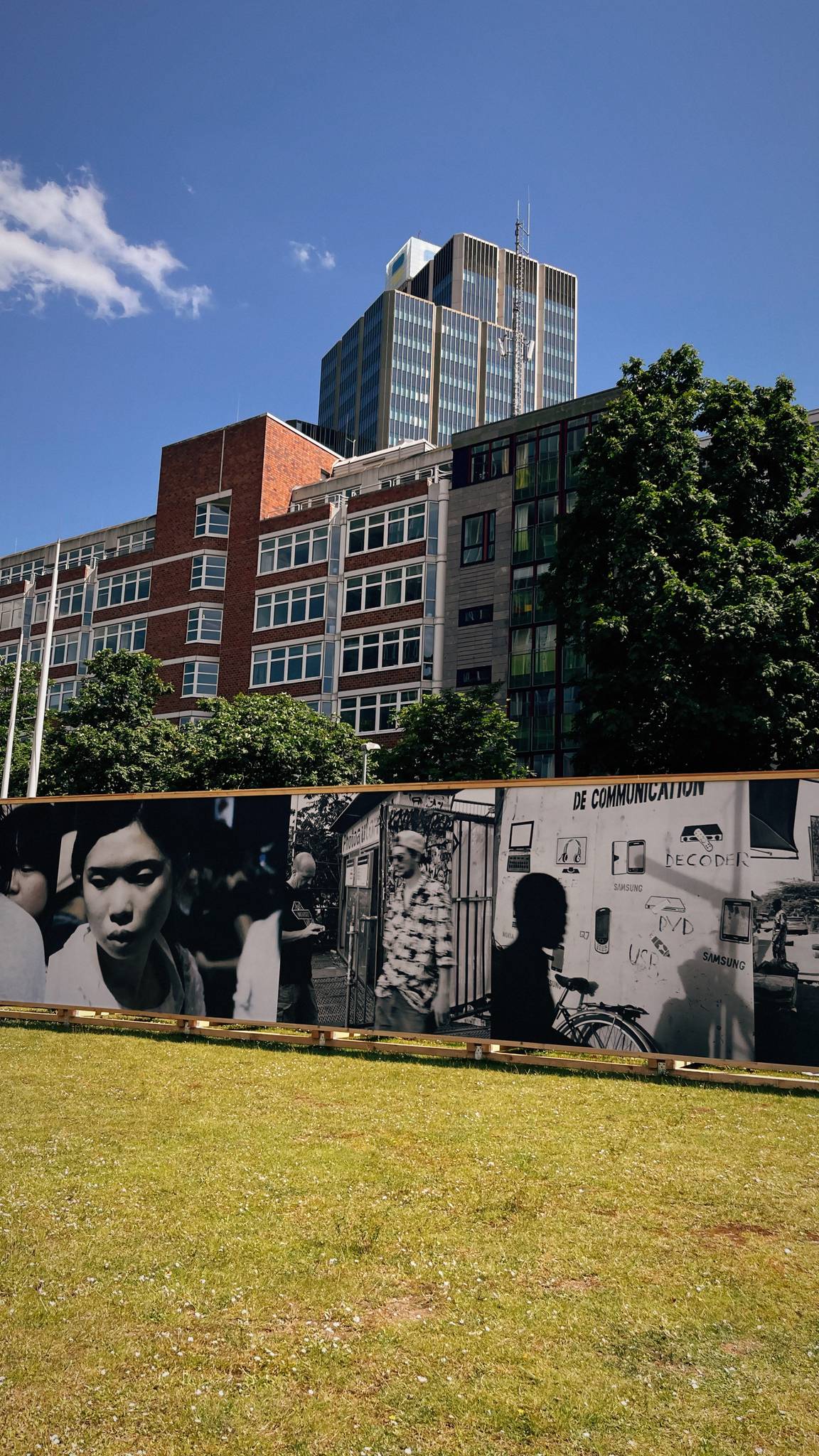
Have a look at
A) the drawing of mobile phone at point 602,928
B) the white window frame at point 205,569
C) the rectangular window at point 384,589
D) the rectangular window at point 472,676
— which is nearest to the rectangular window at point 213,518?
Result: the white window frame at point 205,569

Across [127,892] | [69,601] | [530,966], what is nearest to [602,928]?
[530,966]

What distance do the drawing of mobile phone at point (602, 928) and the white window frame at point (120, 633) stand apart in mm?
54645

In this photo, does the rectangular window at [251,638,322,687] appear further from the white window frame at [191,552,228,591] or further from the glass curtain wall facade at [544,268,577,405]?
the glass curtain wall facade at [544,268,577,405]

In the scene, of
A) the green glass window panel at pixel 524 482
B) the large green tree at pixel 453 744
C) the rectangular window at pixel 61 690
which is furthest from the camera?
the rectangular window at pixel 61 690

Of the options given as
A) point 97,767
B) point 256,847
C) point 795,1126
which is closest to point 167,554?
point 97,767

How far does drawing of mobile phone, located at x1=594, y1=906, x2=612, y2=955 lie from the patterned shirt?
2.24m

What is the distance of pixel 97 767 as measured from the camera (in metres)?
45.2

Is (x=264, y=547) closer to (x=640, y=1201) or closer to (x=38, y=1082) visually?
(x=38, y=1082)

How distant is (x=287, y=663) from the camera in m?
58.3

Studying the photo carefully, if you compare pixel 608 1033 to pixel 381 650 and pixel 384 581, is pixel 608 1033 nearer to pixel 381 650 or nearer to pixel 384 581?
pixel 381 650

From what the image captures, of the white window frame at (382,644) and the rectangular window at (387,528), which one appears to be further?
the rectangular window at (387,528)

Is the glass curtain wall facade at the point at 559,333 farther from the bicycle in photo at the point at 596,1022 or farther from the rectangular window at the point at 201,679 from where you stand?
the bicycle in photo at the point at 596,1022

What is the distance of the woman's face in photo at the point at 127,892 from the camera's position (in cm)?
1802

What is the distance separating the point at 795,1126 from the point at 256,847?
945cm
